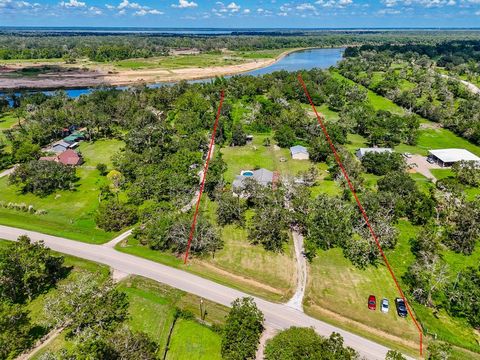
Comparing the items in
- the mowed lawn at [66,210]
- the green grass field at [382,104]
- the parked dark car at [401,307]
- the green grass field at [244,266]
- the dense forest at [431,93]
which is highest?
the dense forest at [431,93]

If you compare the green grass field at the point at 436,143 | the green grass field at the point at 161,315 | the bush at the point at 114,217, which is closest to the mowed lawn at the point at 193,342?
the green grass field at the point at 161,315

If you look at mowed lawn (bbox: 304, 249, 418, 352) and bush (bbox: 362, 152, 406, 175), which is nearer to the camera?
mowed lawn (bbox: 304, 249, 418, 352)

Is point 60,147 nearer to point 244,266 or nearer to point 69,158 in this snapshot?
point 69,158

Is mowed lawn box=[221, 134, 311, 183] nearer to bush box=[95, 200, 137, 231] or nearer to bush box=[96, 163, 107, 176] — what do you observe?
bush box=[95, 200, 137, 231]

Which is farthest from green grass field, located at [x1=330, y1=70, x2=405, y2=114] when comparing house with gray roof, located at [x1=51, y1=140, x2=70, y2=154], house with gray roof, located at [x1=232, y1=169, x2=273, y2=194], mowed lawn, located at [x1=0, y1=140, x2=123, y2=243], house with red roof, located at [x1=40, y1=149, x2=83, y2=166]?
house with gray roof, located at [x1=51, y1=140, x2=70, y2=154]

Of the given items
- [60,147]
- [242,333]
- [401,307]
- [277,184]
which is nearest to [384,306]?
[401,307]

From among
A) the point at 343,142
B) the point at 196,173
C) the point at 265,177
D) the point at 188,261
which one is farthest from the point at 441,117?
the point at 188,261

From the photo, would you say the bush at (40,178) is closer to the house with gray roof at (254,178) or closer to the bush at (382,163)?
the house with gray roof at (254,178)
